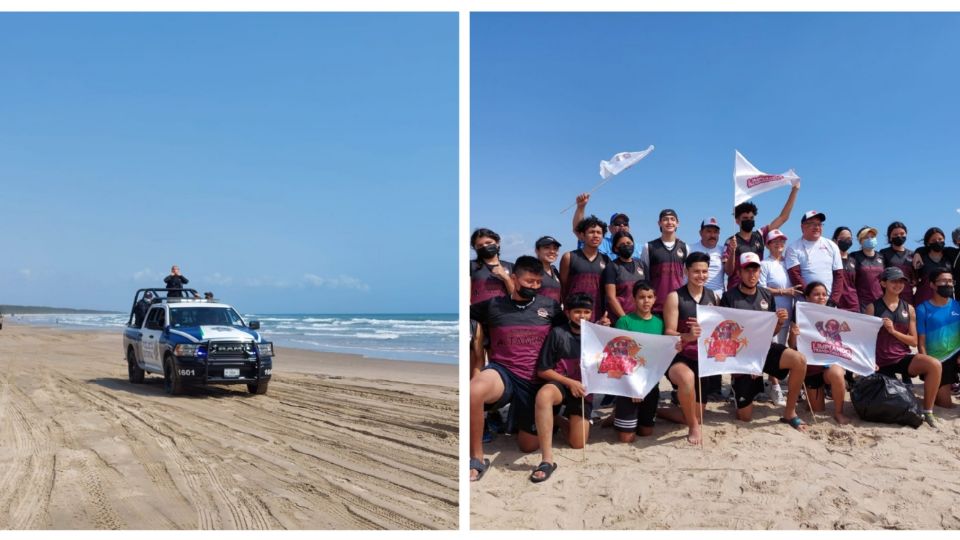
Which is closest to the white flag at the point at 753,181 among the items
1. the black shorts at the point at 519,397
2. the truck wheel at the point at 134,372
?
the black shorts at the point at 519,397

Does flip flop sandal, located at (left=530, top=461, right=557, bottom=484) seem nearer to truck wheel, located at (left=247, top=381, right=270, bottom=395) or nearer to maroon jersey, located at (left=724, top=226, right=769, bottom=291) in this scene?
maroon jersey, located at (left=724, top=226, right=769, bottom=291)

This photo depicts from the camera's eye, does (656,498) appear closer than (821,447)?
Yes

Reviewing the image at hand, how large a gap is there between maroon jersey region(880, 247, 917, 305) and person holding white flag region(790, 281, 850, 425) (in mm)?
1472

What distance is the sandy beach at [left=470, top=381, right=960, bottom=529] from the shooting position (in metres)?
4.86

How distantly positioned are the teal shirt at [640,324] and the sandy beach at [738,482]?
1034 mm

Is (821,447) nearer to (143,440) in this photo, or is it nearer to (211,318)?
(143,440)

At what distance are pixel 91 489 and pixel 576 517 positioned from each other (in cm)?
428

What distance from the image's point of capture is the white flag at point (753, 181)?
26.3 feet

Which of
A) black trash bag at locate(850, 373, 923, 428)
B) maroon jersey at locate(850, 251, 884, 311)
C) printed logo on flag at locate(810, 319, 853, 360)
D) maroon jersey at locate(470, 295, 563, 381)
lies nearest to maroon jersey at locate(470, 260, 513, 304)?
maroon jersey at locate(470, 295, 563, 381)

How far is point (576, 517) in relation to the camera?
16.2ft

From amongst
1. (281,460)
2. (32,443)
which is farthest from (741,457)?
(32,443)

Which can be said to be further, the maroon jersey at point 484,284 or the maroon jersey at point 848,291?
the maroon jersey at point 848,291

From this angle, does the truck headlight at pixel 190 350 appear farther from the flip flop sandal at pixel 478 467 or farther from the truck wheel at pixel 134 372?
the flip flop sandal at pixel 478 467

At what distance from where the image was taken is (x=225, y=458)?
23.5 feet
